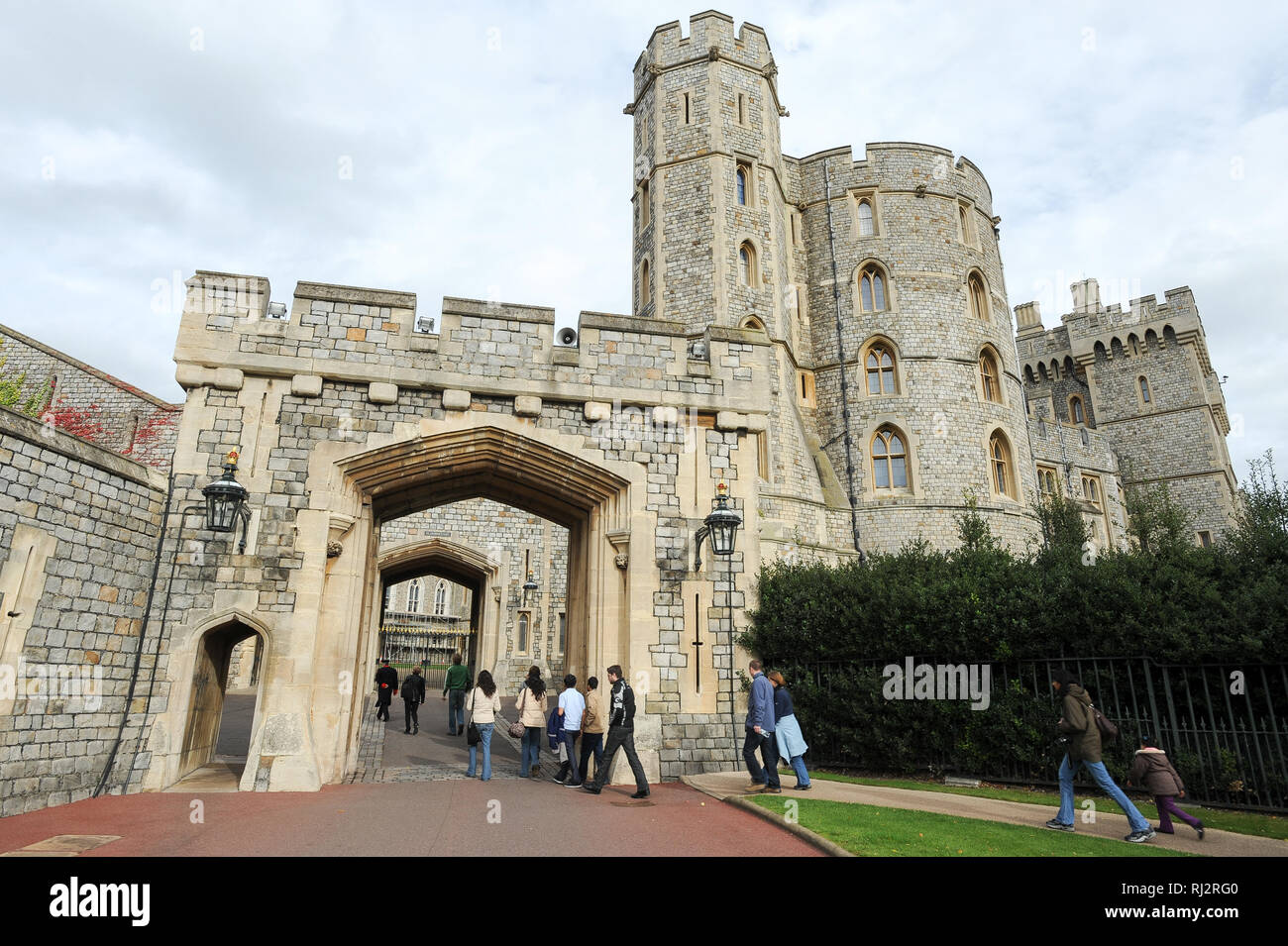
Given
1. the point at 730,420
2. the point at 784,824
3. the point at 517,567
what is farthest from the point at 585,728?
the point at 517,567

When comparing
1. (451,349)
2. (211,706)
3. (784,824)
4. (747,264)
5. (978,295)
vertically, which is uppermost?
(978,295)

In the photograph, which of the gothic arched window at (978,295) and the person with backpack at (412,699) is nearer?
the person with backpack at (412,699)

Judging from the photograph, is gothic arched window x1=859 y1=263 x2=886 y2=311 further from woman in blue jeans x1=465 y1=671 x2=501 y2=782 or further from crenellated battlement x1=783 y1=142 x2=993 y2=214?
woman in blue jeans x1=465 y1=671 x2=501 y2=782

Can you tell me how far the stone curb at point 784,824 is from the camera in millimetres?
5438

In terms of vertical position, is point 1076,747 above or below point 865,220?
below

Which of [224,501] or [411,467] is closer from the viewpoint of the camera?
[224,501]

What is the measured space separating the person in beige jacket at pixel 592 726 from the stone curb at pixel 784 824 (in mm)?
1278

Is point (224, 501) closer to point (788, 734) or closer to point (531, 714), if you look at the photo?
point (531, 714)

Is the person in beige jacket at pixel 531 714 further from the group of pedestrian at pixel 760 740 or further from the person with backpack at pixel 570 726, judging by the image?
the person with backpack at pixel 570 726

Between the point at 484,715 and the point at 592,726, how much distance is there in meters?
1.46

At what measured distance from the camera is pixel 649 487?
10531 mm

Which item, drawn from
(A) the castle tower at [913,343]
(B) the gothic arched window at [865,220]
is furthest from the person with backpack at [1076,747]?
(B) the gothic arched window at [865,220]

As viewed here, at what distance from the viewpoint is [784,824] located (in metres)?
6.37

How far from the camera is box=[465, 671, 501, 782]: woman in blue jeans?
31.0ft
